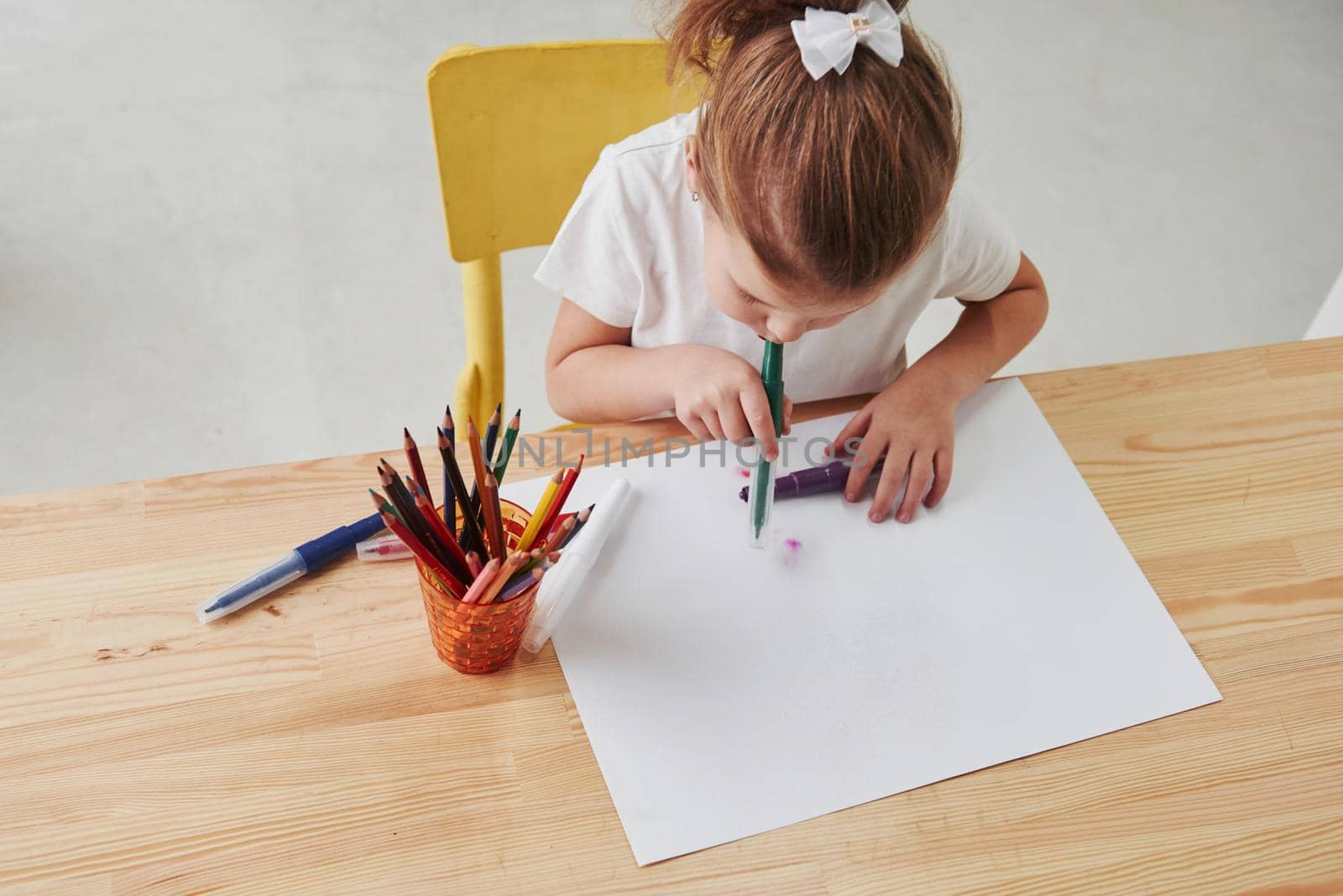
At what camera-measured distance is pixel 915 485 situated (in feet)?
2.42

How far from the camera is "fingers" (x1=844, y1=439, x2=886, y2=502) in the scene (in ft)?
2.42

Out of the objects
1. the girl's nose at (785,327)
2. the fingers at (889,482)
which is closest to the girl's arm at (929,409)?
the fingers at (889,482)

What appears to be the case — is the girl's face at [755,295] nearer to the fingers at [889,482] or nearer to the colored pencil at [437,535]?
the fingers at [889,482]

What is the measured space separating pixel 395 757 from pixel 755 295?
328mm

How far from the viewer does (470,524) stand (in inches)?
22.9

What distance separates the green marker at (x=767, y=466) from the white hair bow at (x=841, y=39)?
0.57ft

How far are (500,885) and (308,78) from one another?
1.70m

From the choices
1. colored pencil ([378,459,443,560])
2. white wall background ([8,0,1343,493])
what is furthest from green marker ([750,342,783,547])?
white wall background ([8,0,1343,493])

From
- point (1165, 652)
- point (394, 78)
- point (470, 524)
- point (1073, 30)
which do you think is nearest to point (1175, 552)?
point (1165, 652)

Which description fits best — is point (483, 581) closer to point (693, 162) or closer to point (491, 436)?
point (491, 436)

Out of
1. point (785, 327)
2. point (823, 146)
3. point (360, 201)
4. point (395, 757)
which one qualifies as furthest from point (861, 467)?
point (360, 201)

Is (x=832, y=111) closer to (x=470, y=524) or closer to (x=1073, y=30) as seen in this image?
(x=470, y=524)

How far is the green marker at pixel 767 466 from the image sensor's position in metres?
0.69

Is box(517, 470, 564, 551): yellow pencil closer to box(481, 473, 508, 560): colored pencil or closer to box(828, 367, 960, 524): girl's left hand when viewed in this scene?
box(481, 473, 508, 560): colored pencil
